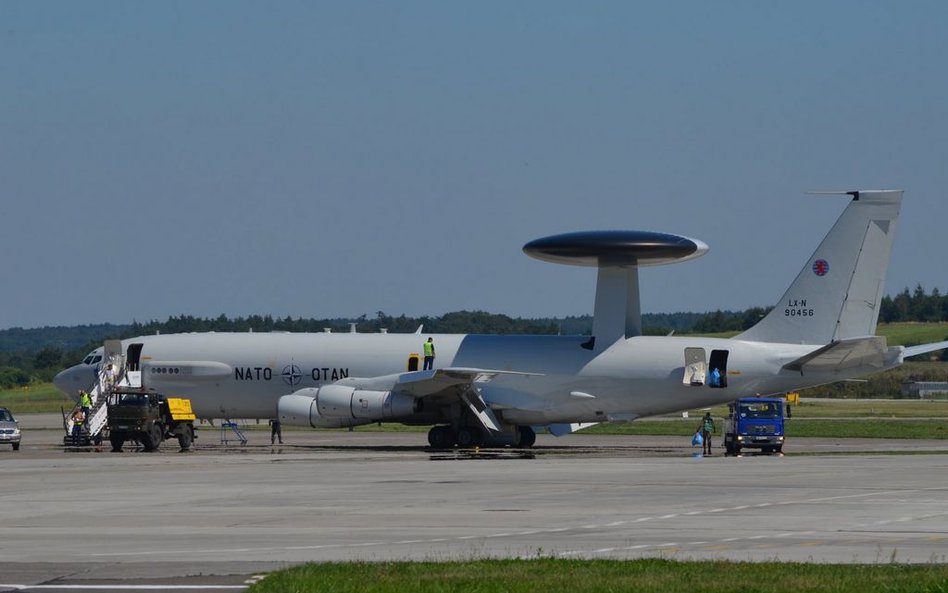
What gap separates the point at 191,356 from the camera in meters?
50.4

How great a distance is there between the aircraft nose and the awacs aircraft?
240 centimetres

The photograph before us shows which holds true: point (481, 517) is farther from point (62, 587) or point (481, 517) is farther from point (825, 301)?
point (825, 301)

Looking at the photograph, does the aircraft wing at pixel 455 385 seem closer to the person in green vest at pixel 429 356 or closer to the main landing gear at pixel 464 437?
the main landing gear at pixel 464 437

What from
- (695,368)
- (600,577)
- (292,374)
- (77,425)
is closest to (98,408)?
(77,425)

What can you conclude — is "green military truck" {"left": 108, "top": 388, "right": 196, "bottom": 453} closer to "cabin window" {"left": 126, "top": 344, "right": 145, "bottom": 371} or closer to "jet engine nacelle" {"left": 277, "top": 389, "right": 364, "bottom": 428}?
"cabin window" {"left": 126, "top": 344, "right": 145, "bottom": 371}

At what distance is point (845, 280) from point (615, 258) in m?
7.39

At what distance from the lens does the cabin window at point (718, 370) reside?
46.2 m

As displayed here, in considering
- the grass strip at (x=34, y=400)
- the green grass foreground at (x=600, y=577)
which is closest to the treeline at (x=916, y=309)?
the grass strip at (x=34, y=400)

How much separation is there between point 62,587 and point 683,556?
23.2ft

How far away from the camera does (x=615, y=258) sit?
46906mm

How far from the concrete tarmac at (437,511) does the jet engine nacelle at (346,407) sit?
4891mm

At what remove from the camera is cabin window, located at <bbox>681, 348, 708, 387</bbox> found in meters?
46.3

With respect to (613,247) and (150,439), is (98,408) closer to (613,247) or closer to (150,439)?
(150,439)

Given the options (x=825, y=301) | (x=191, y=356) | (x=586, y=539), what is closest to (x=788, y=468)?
(x=825, y=301)
